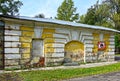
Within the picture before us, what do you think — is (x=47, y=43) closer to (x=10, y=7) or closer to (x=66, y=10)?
(x=10, y=7)

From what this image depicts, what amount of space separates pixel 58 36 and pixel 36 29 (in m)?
2.33

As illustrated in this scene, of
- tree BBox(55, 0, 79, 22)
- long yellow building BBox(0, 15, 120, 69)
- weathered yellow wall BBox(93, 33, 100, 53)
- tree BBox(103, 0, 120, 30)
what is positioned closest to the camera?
long yellow building BBox(0, 15, 120, 69)

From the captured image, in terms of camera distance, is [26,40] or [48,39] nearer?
[26,40]

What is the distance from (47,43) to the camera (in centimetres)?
2081

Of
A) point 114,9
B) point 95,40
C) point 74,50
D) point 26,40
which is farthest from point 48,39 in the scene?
point 114,9

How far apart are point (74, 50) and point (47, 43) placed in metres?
3.83

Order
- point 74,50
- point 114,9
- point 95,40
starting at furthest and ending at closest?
point 114,9 → point 95,40 → point 74,50

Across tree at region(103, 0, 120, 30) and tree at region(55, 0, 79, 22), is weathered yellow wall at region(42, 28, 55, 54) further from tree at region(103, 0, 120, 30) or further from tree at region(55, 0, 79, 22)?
tree at region(55, 0, 79, 22)

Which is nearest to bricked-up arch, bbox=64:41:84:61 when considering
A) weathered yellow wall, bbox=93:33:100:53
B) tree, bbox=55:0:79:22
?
weathered yellow wall, bbox=93:33:100:53

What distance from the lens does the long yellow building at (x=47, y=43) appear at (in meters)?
18.1

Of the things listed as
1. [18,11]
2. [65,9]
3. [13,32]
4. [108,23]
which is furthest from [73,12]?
[13,32]

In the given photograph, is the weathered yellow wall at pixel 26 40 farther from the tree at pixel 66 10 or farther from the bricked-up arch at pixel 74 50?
the tree at pixel 66 10

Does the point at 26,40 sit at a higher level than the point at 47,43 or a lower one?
higher

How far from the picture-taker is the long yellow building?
59.5ft
